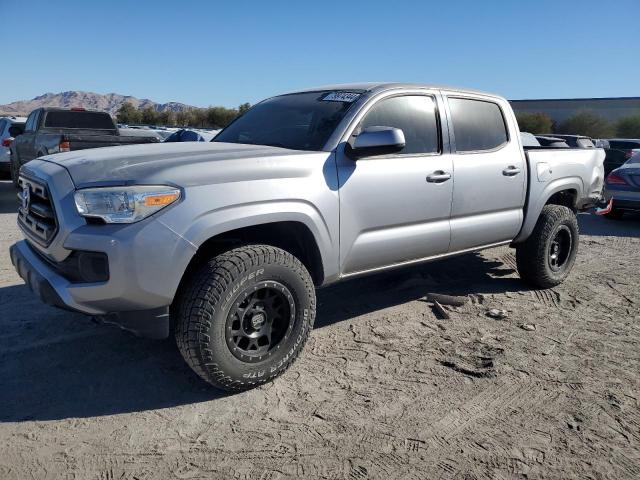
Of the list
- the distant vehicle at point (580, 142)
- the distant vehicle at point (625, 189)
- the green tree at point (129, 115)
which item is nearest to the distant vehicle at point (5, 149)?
the distant vehicle at point (580, 142)

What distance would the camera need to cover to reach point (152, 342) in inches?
153

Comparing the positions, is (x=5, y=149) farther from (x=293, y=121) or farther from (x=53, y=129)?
(x=293, y=121)

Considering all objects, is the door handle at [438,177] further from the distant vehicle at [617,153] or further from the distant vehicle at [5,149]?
the distant vehicle at [617,153]

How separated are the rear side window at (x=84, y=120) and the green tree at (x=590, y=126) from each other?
141ft

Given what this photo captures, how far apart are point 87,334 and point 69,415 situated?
111 centimetres

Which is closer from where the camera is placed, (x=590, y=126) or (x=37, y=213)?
(x=37, y=213)

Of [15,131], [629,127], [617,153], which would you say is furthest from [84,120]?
[629,127]

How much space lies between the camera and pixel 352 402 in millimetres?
3104

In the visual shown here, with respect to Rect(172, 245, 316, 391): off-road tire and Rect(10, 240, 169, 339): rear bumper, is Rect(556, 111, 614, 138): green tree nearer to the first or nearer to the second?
Rect(172, 245, 316, 391): off-road tire

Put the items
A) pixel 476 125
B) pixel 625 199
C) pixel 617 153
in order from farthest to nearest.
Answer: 1. pixel 617 153
2. pixel 625 199
3. pixel 476 125

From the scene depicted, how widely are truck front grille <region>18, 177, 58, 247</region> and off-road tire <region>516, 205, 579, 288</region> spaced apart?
4.21m

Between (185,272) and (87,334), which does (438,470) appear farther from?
(87,334)

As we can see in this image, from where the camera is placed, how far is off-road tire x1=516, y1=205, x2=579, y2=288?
5203 millimetres

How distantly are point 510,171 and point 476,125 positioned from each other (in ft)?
1.69
